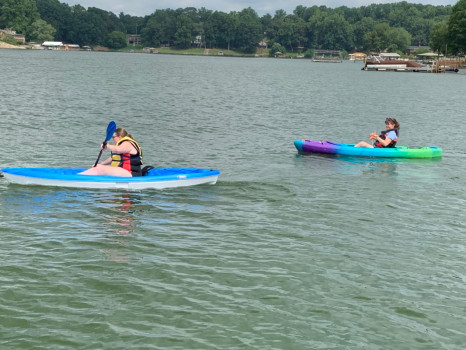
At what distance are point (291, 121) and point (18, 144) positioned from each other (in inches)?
603

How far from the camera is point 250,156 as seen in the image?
20.8m

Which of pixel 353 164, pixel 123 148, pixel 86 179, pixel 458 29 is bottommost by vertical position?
pixel 353 164

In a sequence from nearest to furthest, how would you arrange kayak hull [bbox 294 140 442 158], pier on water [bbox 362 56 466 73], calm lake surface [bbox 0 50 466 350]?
calm lake surface [bbox 0 50 466 350], kayak hull [bbox 294 140 442 158], pier on water [bbox 362 56 466 73]

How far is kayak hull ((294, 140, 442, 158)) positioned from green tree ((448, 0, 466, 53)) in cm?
9437

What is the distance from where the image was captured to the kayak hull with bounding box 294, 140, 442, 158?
20219 mm

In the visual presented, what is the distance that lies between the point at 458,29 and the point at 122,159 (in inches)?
4153

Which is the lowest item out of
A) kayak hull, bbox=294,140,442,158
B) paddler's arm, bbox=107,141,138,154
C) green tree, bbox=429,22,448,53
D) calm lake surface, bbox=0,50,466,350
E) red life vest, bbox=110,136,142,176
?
calm lake surface, bbox=0,50,466,350

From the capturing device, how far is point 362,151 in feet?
66.4

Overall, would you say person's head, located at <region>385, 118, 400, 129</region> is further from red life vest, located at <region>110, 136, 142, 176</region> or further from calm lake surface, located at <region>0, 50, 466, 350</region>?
red life vest, located at <region>110, 136, 142, 176</region>

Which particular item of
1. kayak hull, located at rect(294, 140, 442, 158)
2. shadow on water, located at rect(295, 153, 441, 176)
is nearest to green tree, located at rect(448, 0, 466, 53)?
kayak hull, located at rect(294, 140, 442, 158)

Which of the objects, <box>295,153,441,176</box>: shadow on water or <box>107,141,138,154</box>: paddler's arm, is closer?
<box>107,141,138,154</box>: paddler's arm

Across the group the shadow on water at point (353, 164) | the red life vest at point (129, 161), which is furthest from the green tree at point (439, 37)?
the red life vest at point (129, 161)

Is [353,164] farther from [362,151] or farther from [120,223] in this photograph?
[120,223]

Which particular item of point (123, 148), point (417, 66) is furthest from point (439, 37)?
point (123, 148)
